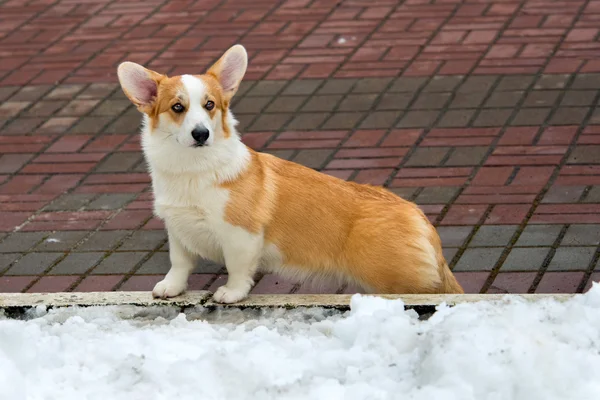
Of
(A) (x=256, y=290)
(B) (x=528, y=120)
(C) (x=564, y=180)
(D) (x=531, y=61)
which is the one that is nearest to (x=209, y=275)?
(A) (x=256, y=290)

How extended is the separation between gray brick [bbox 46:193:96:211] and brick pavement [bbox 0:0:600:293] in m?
0.01

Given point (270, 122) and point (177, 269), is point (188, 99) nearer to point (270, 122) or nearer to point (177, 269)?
point (177, 269)

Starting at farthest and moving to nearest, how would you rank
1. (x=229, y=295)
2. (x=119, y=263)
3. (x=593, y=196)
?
(x=593, y=196) < (x=119, y=263) < (x=229, y=295)

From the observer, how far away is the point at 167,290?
14.0ft

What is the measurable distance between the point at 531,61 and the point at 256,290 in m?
3.40

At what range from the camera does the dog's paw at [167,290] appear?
426 cm

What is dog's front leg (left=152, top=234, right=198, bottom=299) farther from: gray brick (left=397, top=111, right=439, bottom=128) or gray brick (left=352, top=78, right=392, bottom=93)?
gray brick (left=352, top=78, right=392, bottom=93)

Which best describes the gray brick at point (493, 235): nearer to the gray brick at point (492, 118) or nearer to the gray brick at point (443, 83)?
the gray brick at point (492, 118)

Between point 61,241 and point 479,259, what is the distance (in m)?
1.99

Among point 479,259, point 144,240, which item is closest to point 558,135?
point 479,259

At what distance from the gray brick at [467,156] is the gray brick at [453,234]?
2.81ft

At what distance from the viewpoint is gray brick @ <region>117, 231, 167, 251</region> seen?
17.5 ft

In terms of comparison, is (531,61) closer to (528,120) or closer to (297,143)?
(528,120)

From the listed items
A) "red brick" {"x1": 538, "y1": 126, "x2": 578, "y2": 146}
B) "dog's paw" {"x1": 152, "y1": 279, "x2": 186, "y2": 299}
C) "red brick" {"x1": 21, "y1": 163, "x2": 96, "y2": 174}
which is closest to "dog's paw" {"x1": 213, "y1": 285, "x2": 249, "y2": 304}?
"dog's paw" {"x1": 152, "y1": 279, "x2": 186, "y2": 299}
